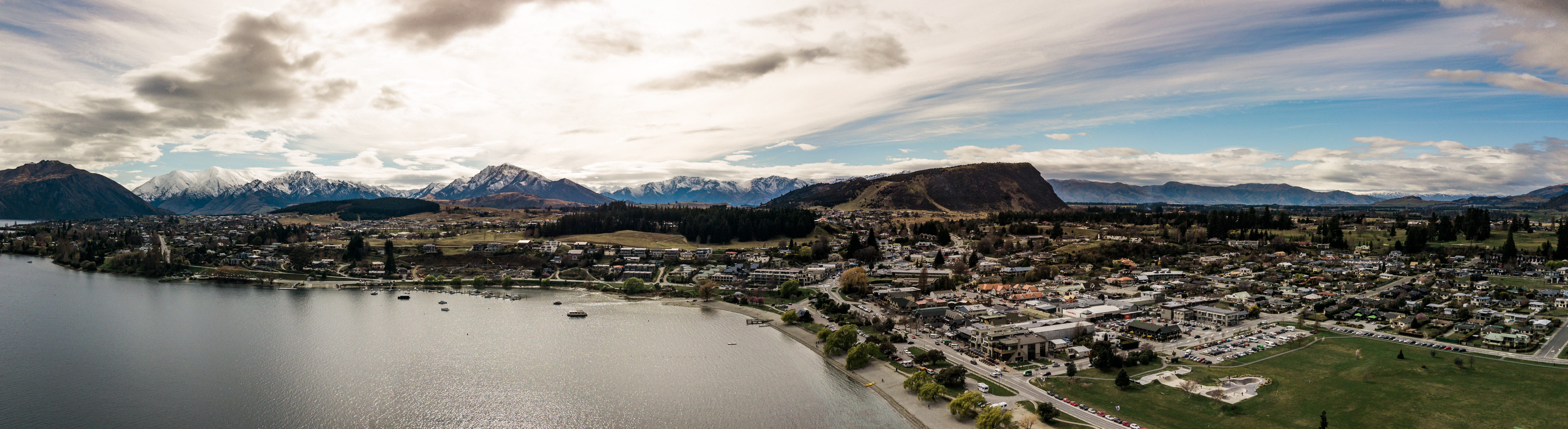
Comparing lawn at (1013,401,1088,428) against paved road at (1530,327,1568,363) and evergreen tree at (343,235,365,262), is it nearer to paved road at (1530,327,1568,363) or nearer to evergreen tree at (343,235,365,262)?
paved road at (1530,327,1568,363)

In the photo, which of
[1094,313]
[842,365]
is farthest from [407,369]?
[1094,313]

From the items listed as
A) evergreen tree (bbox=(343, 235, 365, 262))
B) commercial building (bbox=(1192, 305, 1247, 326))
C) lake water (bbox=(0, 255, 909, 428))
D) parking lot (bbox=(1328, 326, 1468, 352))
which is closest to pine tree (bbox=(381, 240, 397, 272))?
evergreen tree (bbox=(343, 235, 365, 262))

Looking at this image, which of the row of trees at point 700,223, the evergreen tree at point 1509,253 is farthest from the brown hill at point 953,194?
the evergreen tree at point 1509,253

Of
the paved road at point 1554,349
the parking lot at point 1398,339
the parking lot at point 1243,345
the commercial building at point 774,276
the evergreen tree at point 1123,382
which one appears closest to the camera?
the evergreen tree at point 1123,382

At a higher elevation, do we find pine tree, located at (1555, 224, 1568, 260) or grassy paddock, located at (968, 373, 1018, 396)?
pine tree, located at (1555, 224, 1568, 260)

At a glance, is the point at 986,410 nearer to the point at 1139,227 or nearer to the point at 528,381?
the point at 528,381

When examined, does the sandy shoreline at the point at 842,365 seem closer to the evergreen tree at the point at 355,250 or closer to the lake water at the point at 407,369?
the lake water at the point at 407,369
